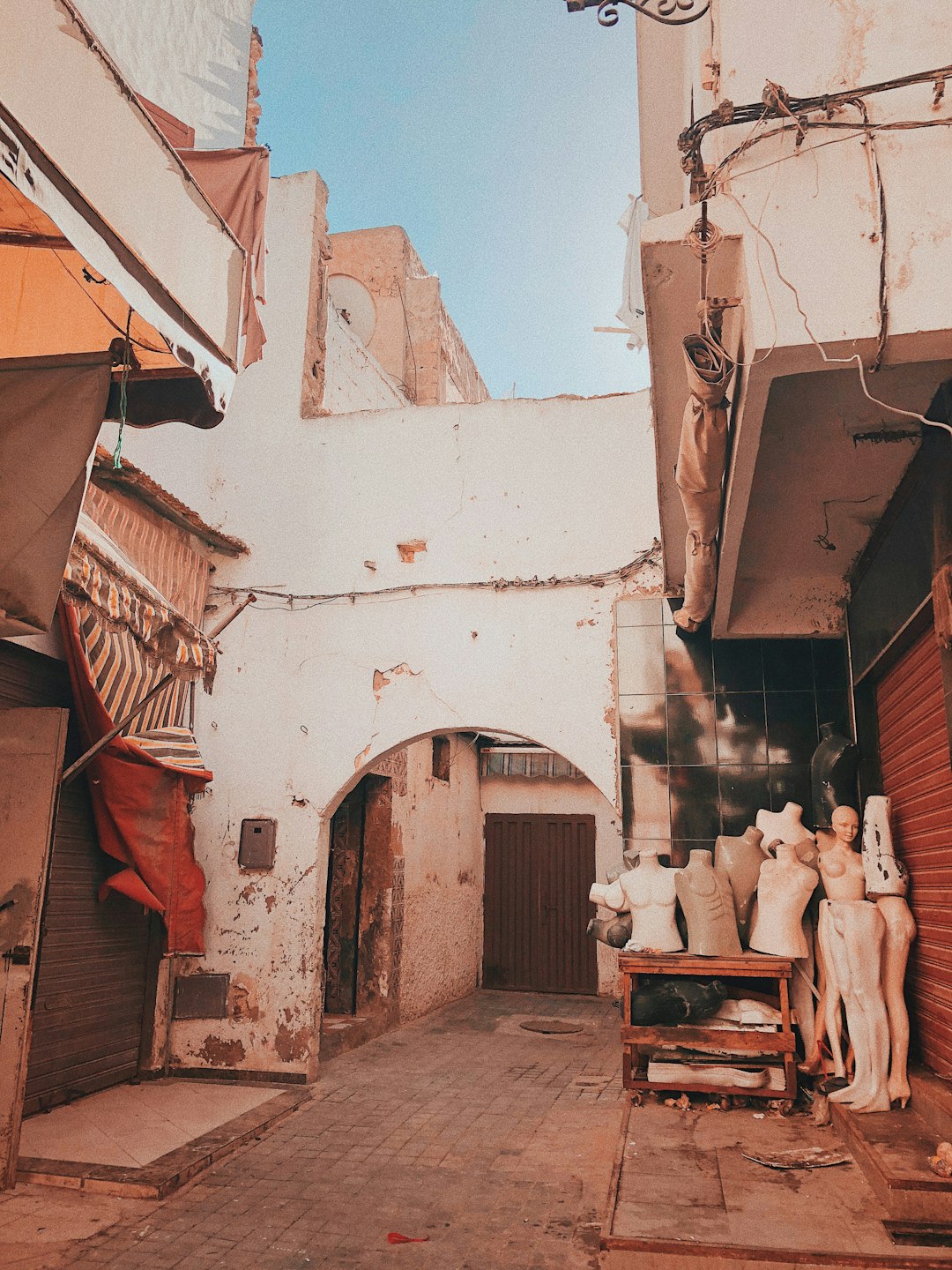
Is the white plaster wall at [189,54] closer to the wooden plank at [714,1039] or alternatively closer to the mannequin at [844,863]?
the mannequin at [844,863]

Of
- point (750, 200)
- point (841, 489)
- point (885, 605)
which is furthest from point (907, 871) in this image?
point (750, 200)

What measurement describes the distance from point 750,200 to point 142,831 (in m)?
5.26

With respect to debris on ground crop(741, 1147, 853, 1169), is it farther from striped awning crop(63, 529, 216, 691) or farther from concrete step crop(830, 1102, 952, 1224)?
striped awning crop(63, 529, 216, 691)

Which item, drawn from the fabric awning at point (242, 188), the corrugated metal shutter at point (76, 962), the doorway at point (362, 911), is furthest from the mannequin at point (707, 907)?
the doorway at point (362, 911)

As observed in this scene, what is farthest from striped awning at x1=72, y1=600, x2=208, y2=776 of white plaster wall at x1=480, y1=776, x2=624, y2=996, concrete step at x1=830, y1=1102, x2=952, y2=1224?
white plaster wall at x1=480, y1=776, x2=624, y2=996

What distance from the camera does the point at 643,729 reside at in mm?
6266

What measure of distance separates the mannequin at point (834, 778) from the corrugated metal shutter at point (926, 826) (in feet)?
0.87

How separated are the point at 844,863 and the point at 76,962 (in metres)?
4.68

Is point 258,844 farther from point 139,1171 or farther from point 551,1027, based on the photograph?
point 551,1027

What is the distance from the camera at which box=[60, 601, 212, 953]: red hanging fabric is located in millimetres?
6020

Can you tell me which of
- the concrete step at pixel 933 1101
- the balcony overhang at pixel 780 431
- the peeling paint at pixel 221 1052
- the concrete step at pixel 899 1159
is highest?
the balcony overhang at pixel 780 431

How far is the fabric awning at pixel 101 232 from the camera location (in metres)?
2.90

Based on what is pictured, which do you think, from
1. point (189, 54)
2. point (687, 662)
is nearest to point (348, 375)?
point (189, 54)

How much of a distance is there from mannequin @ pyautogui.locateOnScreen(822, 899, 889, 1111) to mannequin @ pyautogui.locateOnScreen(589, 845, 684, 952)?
1032mm
